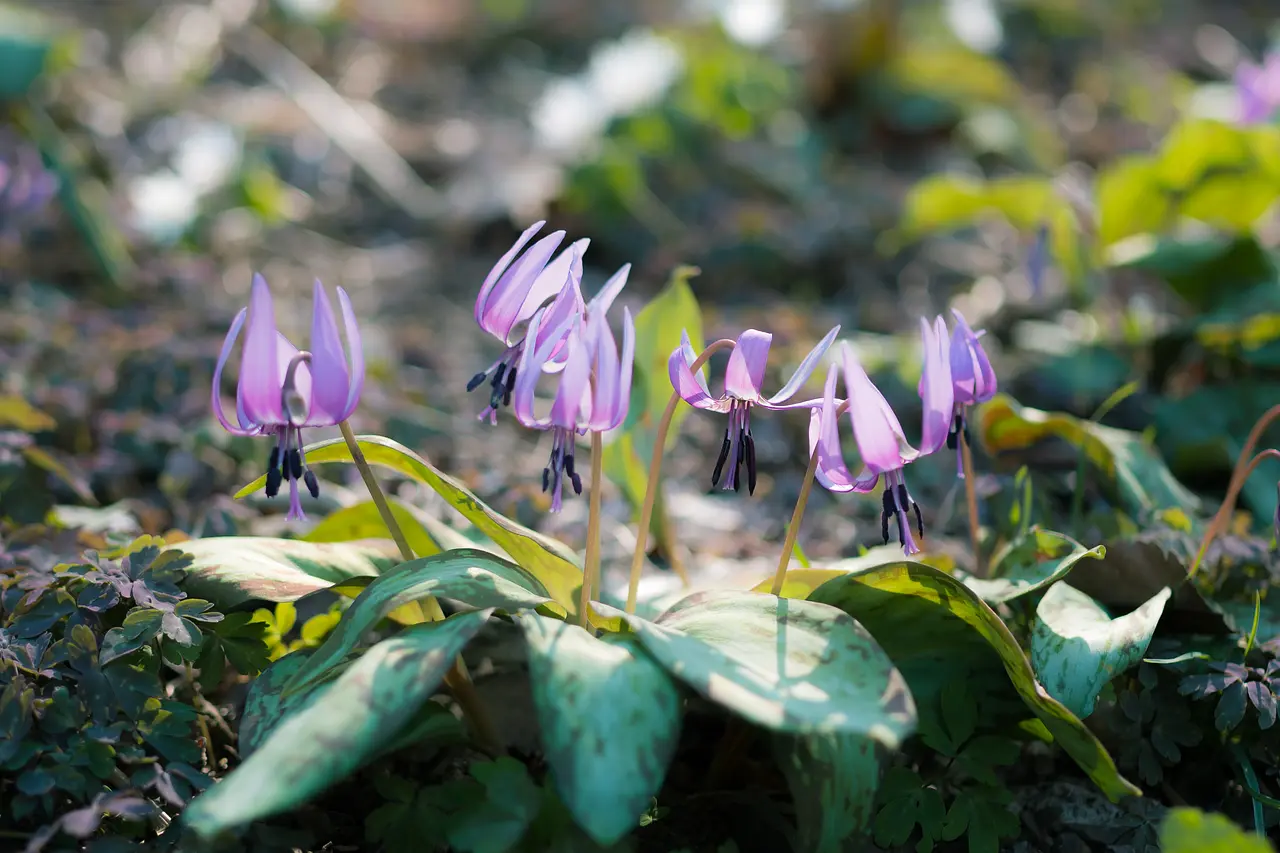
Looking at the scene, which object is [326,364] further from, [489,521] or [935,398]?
[935,398]

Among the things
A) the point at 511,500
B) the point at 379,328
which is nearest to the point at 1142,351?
the point at 511,500

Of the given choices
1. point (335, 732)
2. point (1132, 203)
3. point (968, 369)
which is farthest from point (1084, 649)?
point (1132, 203)

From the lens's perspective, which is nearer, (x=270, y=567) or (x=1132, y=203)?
(x=270, y=567)

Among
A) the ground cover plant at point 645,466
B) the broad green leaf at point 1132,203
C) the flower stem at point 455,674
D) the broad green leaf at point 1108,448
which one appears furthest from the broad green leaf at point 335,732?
the broad green leaf at point 1132,203

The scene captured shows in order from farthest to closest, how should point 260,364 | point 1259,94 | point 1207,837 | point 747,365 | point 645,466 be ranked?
point 1259,94 < point 645,466 < point 747,365 < point 260,364 < point 1207,837

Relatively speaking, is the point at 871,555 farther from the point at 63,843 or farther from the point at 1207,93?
the point at 1207,93

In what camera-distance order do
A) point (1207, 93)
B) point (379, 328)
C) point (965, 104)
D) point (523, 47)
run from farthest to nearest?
1. point (523, 47)
2. point (965, 104)
3. point (1207, 93)
4. point (379, 328)

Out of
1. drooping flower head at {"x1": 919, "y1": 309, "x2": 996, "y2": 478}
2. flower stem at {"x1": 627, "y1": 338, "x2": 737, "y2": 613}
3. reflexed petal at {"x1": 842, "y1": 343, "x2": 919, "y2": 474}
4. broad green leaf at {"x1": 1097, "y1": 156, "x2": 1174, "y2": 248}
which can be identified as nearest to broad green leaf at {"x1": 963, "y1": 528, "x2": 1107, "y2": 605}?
drooping flower head at {"x1": 919, "y1": 309, "x2": 996, "y2": 478}
